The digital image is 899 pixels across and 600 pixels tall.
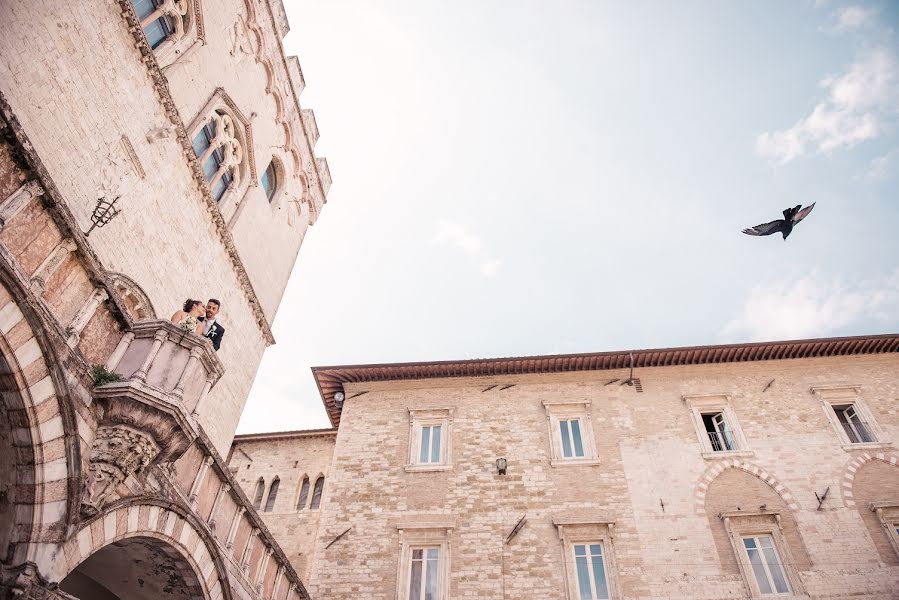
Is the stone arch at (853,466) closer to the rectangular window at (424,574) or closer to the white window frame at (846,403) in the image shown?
the white window frame at (846,403)

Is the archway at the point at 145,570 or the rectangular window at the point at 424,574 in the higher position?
the rectangular window at the point at 424,574

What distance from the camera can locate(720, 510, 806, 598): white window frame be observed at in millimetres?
12055

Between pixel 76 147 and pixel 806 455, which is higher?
pixel 76 147

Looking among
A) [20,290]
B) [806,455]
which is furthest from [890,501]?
[20,290]

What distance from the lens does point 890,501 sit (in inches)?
516

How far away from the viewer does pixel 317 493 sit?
59.4 feet

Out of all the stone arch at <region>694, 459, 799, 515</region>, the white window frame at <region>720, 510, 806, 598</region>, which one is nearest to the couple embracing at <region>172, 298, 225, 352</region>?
the stone arch at <region>694, 459, 799, 515</region>

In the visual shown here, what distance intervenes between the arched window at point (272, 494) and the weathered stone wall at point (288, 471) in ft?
0.26

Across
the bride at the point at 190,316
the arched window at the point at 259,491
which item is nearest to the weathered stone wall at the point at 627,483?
the arched window at the point at 259,491

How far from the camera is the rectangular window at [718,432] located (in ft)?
48.3

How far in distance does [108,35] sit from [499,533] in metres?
12.9

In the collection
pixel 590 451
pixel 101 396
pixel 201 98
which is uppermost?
pixel 201 98

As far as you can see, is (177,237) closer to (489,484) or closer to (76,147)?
(76,147)

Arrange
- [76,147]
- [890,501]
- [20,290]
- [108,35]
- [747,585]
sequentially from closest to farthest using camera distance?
[20,290], [76,147], [108,35], [747,585], [890,501]
